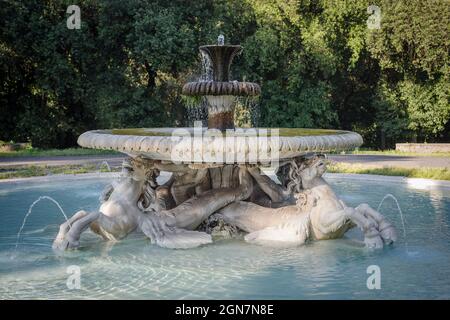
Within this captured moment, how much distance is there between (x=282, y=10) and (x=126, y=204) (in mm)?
18184

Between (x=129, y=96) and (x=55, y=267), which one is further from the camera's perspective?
(x=129, y=96)

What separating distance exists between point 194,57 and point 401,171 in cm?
1179

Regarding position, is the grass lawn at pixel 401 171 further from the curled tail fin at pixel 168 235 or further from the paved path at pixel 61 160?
the curled tail fin at pixel 168 235

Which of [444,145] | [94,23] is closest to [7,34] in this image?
[94,23]

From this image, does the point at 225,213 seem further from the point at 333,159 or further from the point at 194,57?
the point at 194,57

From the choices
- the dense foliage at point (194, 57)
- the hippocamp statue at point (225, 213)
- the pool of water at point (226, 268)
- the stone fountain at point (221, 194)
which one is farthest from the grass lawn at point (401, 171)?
the dense foliage at point (194, 57)

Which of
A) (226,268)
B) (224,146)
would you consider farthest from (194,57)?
(226,268)

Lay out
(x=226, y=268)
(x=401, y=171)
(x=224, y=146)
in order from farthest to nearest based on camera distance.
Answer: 1. (x=401, y=171)
2. (x=224, y=146)
3. (x=226, y=268)

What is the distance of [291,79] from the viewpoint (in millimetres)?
22484

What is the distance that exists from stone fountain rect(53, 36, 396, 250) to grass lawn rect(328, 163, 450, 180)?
5.20 meters

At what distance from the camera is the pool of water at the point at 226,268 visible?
4.70 m

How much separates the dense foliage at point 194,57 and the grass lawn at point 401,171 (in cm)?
933

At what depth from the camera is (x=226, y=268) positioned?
5.39m
